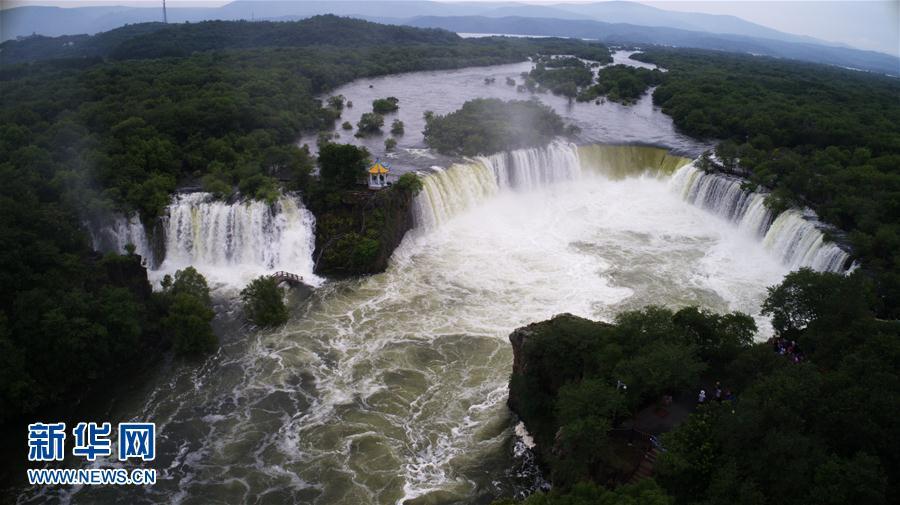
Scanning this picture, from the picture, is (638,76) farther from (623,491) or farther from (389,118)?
(623,491)

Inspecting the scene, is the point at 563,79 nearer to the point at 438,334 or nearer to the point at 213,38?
the point at 213,38

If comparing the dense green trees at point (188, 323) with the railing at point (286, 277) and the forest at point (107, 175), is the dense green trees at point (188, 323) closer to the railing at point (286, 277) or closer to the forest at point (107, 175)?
the forest at point (107, 175)

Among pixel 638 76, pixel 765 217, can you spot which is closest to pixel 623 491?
pixel 765 217

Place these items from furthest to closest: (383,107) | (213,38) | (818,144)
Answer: (213,38), (383,107), (818,144)

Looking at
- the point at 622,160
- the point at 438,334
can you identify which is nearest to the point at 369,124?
the point at 622,160

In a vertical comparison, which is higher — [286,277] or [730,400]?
[730,400]

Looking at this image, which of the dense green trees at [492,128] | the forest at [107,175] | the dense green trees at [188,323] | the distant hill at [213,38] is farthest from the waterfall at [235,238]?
the distant hill at [213,38]
